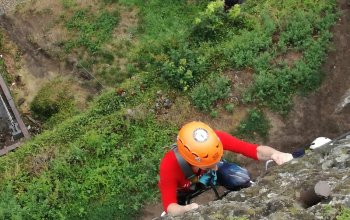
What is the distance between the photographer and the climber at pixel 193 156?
8.35m

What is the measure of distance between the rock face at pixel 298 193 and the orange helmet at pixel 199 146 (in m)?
0.70

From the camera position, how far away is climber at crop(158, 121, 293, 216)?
27.4 feet

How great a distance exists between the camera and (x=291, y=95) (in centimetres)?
1338

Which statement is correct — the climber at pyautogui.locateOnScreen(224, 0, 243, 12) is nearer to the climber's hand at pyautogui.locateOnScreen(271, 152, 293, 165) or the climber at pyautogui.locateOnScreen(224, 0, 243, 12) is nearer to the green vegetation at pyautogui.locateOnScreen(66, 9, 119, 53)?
the green vegetation at pyautogui.locateOnScreen(66, 9, 119, 53)

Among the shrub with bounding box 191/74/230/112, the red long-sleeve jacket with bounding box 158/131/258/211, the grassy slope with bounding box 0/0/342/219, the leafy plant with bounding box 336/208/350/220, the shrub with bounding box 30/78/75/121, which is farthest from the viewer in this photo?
the shrub with bounding box 30/78/75/121

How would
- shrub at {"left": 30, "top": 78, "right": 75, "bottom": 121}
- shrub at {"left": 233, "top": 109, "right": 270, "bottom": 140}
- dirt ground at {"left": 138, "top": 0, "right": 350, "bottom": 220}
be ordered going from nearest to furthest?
dirt ground at {"left": 138, "top": 0, "right": 350, "bottom": 220} → shrub at {"left": 233, "top": 109, "right": 270, "bottom": 140} → shrub at {"left": 30, "top": 78, "right": 75, "bottom": 121}

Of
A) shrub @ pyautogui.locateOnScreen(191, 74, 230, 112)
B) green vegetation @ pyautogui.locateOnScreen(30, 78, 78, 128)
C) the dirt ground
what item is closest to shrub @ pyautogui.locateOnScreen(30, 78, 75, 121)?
green vegetation @ pyautogui.locateOnScreen(30, 78, 78, 128)

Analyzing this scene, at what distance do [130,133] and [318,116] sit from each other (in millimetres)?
4806

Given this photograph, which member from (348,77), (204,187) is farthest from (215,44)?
(204,187)

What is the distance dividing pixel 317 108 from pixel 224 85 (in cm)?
244


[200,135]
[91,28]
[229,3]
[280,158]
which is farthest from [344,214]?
[91,28]

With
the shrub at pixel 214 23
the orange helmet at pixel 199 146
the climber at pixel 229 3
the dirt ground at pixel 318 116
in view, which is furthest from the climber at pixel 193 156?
the climber at pixel 229 3

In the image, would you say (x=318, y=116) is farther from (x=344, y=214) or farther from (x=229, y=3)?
(x=344, y=214)

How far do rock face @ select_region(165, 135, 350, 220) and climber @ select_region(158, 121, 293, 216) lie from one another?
344 millimetres
